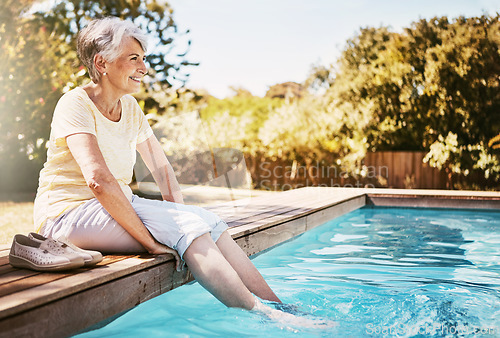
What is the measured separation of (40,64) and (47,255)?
673cm

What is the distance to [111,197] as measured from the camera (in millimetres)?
2191

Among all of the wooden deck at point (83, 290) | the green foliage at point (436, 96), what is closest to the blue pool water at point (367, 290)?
the wooden deck at point (83, 290)

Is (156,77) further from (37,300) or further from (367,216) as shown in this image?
(37,300)

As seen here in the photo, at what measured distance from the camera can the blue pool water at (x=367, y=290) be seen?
7.63 feet

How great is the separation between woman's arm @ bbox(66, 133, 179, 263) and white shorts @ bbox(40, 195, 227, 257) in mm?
95

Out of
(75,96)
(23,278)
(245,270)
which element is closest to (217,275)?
(245,270)

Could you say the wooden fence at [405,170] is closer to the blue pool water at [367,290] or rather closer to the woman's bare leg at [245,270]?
the blue pool water at [367,290]

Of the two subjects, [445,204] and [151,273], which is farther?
[445,204]

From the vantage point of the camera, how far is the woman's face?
2361mm

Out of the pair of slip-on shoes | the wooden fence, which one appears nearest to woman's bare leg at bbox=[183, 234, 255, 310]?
the pair of slip-on shoes

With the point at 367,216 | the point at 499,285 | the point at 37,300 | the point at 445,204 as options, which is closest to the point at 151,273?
the point at 37,300

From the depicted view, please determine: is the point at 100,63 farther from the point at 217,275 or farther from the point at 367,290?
the point at 367,290

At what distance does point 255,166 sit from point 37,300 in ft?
35.6

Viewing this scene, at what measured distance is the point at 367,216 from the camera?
710 centimetres
